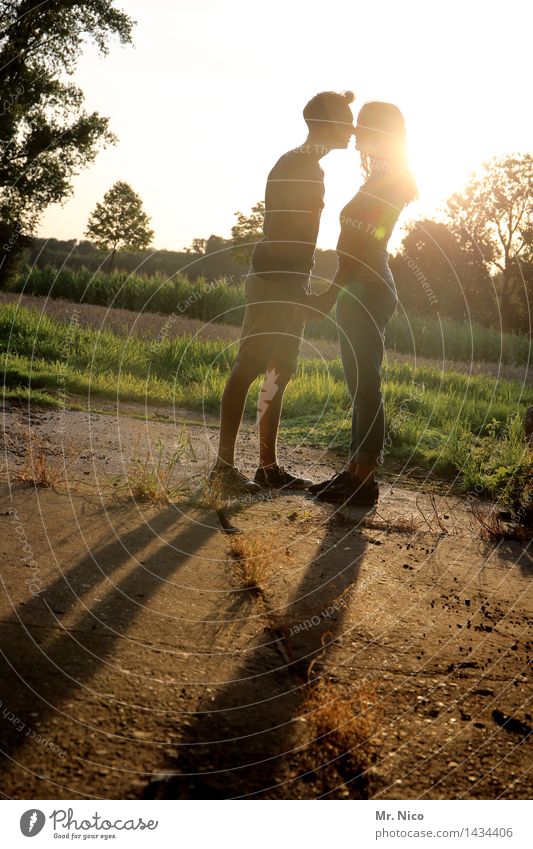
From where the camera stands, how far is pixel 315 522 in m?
4.34

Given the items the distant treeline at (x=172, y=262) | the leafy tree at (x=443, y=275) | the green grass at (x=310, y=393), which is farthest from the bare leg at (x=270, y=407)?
the leafy tree at (x=443, y=275)

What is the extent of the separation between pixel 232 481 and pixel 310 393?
16.3 ft

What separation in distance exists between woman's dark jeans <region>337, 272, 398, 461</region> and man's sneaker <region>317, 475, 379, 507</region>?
17 cm

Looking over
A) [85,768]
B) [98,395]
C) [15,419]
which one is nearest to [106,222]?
[98,395]

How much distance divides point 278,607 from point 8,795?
4.70 ft

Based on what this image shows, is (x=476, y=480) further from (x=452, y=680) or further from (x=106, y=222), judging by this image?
(x=106, y=222)

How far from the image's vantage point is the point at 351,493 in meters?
Answer: 4.88

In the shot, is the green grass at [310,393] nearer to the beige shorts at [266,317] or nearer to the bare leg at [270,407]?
the bare leg at [270,407]

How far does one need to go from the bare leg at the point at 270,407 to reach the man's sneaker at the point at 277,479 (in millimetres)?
54

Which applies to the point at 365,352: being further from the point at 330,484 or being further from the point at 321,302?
the point at 330,484

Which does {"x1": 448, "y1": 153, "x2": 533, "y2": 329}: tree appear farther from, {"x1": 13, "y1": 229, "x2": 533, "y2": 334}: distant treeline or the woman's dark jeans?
the woman's dark jeans

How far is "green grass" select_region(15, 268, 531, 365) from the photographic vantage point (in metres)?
21.0

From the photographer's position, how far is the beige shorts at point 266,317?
481cm
